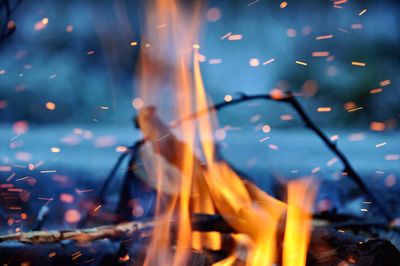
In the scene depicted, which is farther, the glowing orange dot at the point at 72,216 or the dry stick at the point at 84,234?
the glowing orange dot at the point at 72,216

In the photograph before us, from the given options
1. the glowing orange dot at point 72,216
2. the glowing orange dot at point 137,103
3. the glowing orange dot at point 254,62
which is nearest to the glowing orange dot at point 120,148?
the glowing orange dot at point 137,103

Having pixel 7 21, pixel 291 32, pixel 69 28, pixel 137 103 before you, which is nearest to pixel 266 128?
pixel 291 32

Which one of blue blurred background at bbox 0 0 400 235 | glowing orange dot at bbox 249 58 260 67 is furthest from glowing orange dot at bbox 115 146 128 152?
glowing orange dot at bbox 249 58 260 67

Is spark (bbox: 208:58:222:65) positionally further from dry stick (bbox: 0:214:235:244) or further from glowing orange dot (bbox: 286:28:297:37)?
dry stick (bbox: 0:214:235:244)

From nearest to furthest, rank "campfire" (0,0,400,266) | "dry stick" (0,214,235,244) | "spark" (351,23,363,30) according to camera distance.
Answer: "campfire" (0,0,400,266), "dry stick" (0,214,235,244), "spark" (351,23,363,30)

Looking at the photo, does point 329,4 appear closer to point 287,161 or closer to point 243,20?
point 243,20

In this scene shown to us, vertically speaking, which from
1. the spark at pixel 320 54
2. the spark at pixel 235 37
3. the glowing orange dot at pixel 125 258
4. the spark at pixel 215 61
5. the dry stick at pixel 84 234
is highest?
the spark at pixel 235 37

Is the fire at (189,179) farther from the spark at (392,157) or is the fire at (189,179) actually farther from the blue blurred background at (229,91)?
the spark at (392,157)
